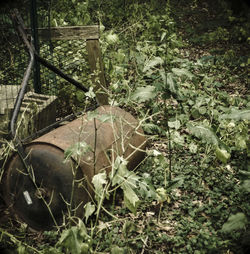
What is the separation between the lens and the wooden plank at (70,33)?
346 centimetres

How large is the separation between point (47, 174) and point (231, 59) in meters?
5.24

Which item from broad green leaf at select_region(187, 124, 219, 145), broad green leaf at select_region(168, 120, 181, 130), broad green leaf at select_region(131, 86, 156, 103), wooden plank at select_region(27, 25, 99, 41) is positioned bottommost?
broad green leaf at select_region(187, 124, 219, 145)

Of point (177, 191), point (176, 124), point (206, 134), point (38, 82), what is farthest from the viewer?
point (38, 82)

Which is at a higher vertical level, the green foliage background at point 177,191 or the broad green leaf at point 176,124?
the broad green leaf at point 176,124

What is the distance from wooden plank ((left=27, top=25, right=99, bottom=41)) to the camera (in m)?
3.46

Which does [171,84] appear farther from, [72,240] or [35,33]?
[35,33]

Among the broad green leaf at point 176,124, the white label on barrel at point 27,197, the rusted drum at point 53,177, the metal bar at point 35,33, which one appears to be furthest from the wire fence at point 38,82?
the broad green leaf at point 176,124

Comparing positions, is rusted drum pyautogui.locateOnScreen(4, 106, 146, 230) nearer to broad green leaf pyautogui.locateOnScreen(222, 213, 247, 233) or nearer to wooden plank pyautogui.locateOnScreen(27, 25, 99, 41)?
broad green leaf pyautogui.locateOnScreen(222, 213, 247, 233)

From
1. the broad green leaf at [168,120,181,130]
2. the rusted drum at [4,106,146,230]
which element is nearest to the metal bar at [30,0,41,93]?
the rusted drum at [4,106,146,230]

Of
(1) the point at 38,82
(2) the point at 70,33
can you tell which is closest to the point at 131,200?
(2) the point at 70,33

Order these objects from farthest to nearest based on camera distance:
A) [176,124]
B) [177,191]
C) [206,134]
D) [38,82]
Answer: [38,82] → [177,191] → [176,124] → [206,134]

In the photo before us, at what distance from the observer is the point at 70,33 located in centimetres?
357

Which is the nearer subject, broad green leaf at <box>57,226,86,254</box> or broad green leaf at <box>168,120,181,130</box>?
broad green leaf at <box>57,226,86,254</box>

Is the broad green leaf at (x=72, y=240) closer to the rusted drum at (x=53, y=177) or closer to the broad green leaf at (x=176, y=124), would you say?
Result: the rusted drum at (x=53, y=177)
